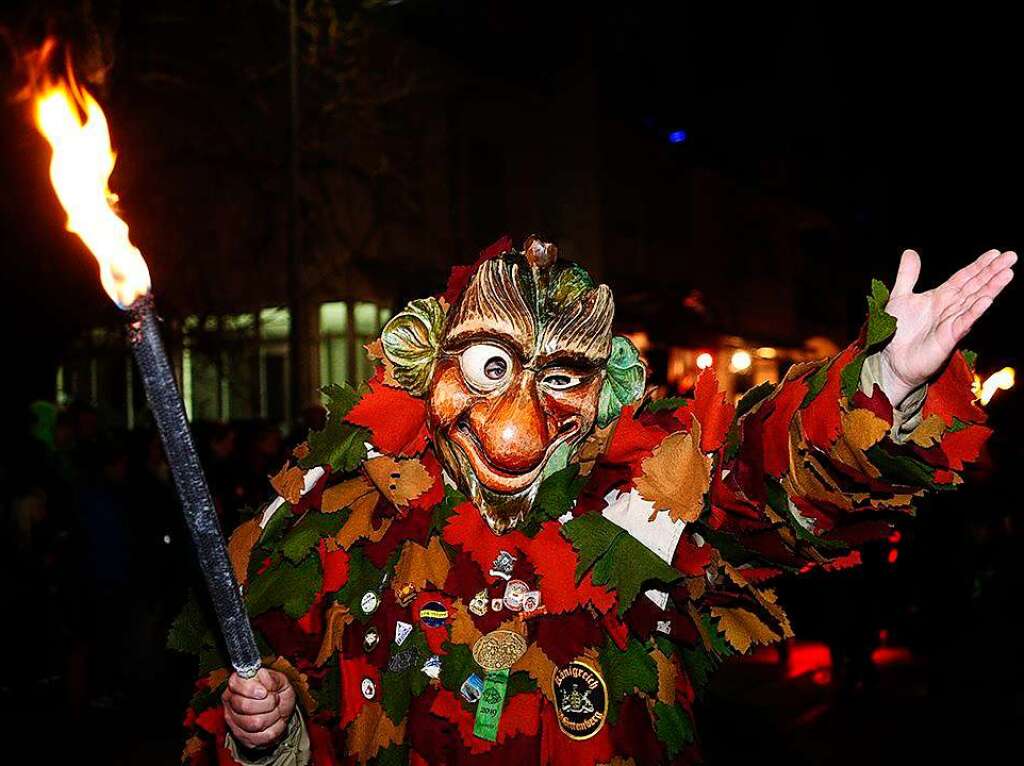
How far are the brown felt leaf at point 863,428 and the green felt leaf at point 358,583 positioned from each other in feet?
3.85

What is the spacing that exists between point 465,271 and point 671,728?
1202mm

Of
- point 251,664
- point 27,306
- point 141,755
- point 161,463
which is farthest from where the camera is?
point 27,306

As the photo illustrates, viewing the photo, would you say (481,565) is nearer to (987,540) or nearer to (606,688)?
(606,688)

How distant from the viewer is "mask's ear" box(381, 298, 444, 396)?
2.72 metres

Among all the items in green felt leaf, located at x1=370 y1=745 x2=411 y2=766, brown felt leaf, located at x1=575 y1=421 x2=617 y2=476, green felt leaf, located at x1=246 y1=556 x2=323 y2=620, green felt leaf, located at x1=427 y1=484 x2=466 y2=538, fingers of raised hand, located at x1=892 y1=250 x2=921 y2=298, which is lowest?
green felt leaf, located at x1=370 y1=745 x2=411 y2=766

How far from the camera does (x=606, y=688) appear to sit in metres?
2.46

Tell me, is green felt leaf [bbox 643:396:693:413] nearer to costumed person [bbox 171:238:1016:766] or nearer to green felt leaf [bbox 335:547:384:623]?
costumed person [bbox 171:238:1016:766]

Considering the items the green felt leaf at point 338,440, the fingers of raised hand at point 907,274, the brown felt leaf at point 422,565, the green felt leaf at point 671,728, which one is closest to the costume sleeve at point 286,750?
the brown felt leaf at point 422,565

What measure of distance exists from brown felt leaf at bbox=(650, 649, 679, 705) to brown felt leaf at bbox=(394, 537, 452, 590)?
0.53 m

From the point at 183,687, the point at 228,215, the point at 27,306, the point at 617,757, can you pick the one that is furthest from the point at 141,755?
the point at 228,215

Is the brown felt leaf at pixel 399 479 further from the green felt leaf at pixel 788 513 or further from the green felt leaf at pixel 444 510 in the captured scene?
the green felt leaf at pixel 788 513

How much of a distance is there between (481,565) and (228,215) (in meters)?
11.1

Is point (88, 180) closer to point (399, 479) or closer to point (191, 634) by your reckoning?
point (399, 479)

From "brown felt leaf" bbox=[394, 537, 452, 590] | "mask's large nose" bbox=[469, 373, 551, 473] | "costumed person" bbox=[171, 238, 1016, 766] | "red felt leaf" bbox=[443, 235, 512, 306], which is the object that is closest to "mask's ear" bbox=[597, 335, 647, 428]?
"costumed person" bbox=[171, 238, 1016, 766]
